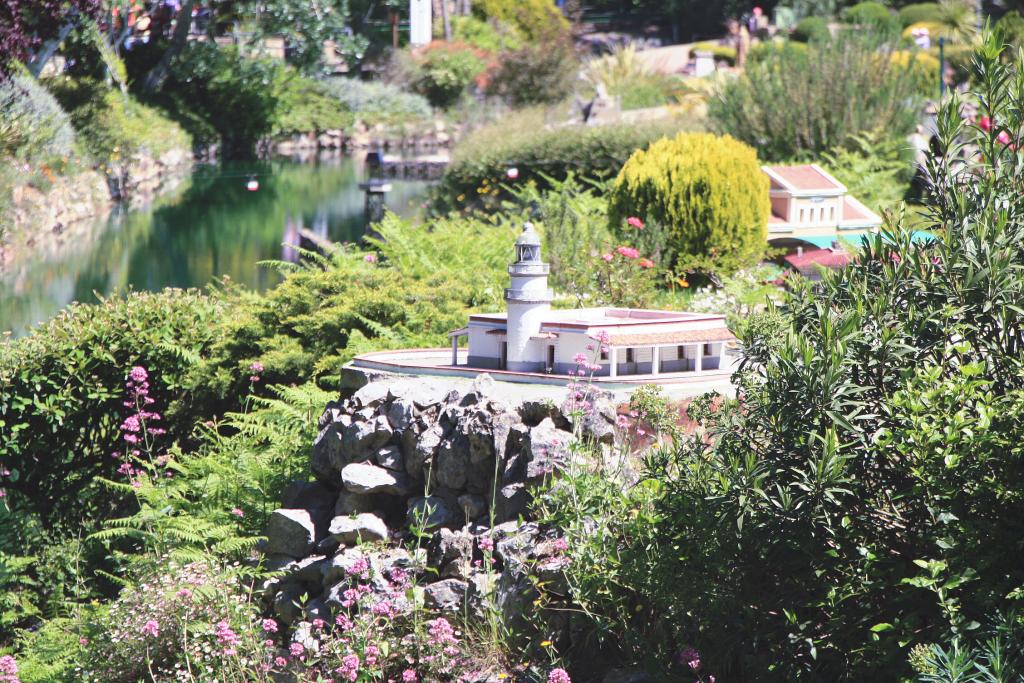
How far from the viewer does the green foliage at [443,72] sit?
38.7 metres

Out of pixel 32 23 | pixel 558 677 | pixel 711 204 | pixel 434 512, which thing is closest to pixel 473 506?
pixel 434 512

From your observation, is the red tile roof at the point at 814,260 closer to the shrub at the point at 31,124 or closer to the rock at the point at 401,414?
the rock at the point at 401,414

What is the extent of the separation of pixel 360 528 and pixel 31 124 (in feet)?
58.8

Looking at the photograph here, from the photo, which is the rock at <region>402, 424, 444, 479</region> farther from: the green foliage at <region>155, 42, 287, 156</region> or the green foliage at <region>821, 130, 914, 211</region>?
the green foliage at <region>155, 42, 287, 156</region>

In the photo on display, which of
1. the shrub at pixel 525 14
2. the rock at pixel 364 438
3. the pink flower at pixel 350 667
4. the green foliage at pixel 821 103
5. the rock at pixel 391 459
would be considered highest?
the shrub at pixel 525 14

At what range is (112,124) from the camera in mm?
25094

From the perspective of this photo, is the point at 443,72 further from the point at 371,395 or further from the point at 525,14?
the point at 371,395

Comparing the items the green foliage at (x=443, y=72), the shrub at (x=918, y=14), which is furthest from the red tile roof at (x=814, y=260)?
the shrub at (x=918, y=14)

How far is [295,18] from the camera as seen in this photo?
103 ft

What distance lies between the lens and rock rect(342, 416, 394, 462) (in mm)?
5848

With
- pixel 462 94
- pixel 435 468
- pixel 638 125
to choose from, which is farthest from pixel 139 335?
pixel 462 94

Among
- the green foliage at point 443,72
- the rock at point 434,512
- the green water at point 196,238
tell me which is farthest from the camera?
the green foliage at point 443,72

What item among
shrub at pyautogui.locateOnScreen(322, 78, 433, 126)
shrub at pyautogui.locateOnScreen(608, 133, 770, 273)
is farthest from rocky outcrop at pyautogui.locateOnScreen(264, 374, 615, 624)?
shrub at pyautogui.locateOnScreen(322, 78, 433, 126)

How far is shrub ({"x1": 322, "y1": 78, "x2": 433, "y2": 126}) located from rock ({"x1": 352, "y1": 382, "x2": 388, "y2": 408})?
102ft
